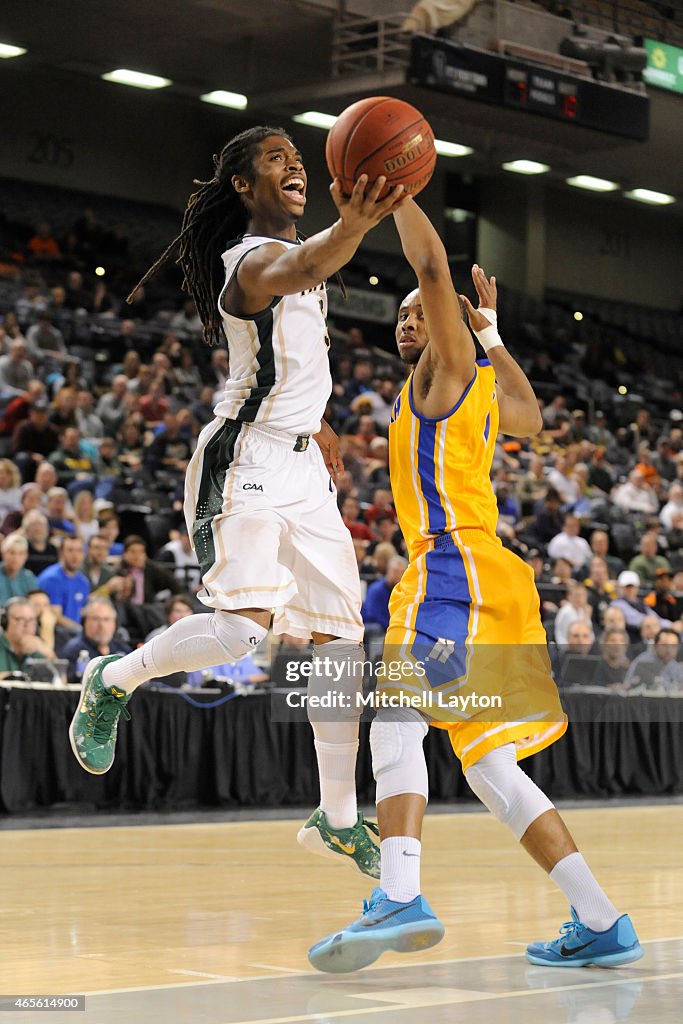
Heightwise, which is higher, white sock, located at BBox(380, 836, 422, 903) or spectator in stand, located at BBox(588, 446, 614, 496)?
spectator in stand, located at BBox(588, 446, 614, 496)

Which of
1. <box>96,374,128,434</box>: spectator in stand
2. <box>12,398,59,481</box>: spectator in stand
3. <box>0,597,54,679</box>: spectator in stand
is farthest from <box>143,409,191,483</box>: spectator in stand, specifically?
<box>0,597,54,679</box>: spectator in stand

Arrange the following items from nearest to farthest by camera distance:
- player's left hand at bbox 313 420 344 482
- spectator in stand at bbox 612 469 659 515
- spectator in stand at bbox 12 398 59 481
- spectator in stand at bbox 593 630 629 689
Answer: player's left hand at bbox 313 420 344 482 < spectator in stand at bbox 593 630 629 689 < spectator in stand at bbox 12 398 59 481 < spectator in stand at bbox 612 469 659 515

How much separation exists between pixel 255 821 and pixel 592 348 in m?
14.9

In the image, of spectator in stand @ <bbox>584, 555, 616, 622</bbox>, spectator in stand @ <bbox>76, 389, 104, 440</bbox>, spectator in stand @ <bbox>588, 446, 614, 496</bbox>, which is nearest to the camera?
spectator in stand @ <bbox>584, 555, 616, 622</bbox>

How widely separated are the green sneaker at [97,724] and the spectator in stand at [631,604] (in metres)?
8.33

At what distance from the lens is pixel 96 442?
12.7m

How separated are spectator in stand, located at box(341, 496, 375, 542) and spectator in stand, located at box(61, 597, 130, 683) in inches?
132

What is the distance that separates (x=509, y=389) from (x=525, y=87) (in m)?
12.8

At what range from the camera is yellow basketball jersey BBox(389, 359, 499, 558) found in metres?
3.96

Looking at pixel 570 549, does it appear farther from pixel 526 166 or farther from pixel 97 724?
pixel 97 724

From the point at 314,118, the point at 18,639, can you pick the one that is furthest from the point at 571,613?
the point at 314,118

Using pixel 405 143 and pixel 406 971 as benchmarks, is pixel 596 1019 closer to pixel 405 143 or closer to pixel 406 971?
pixel 406 971

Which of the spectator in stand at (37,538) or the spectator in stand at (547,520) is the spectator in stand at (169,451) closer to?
the spectator in stand at (37,538)

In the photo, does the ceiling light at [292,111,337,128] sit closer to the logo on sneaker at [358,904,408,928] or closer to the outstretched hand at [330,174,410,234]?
the outstretched hand at [330,174,410,234]
